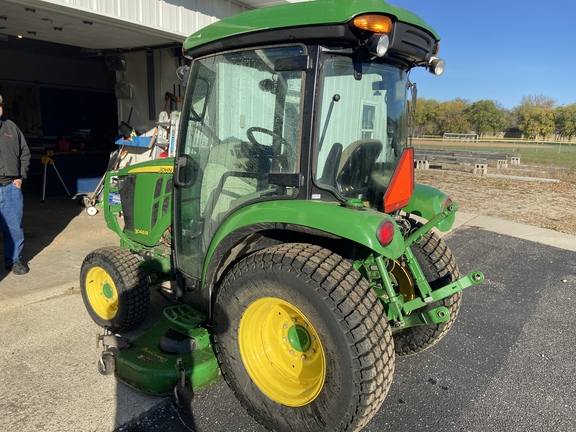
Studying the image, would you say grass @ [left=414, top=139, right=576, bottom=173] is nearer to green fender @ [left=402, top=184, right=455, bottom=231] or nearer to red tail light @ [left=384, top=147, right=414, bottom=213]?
green fender @ [left=402, top=184, right=455, bottom=231]

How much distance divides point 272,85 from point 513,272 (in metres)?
4.47

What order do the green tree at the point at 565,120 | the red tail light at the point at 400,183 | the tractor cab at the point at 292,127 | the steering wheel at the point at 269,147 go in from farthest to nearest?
1. the green tree at the point at 565,120
2. the red tail light at the point at 400,183
3. the steering wheel at the point at 269,147
4. the tractor cab at the point at 292,127

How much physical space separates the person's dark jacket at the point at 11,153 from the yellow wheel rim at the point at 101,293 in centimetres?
169

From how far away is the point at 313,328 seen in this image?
2129 mm

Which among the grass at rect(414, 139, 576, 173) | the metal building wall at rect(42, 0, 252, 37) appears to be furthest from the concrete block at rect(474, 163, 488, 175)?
the metal building wall at rect(42, 0, 252, 37)

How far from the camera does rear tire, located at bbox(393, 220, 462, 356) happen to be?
295cm

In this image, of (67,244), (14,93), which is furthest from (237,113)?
(14,93)

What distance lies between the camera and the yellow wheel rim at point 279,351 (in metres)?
2.34

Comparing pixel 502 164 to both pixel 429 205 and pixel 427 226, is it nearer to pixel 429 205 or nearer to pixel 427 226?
pixel 429 205

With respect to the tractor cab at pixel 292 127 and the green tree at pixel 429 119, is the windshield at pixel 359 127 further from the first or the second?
the green tree at pixel 429 119

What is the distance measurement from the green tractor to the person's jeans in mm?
2398

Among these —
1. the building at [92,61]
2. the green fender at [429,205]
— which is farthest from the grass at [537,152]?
the green fender at [429,205]

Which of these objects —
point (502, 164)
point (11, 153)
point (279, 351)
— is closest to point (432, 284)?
point (279, 351)

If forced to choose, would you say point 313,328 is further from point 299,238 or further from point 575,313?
point 575,313
